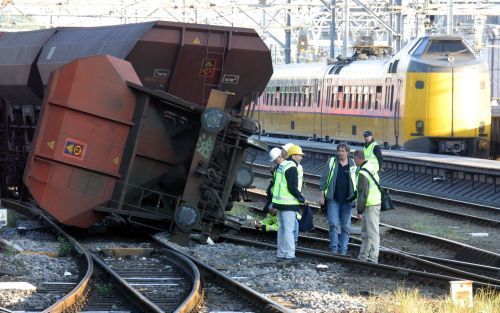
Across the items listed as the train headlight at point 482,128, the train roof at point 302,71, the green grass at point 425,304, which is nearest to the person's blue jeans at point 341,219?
the green grass at point 425,304

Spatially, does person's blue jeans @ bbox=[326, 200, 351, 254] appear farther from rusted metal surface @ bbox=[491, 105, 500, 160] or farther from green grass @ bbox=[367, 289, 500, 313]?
rusted metal surface @ bbox=[491, 105, 500, 160]

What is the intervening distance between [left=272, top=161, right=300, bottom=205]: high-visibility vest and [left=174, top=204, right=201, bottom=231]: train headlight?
1.32 meters

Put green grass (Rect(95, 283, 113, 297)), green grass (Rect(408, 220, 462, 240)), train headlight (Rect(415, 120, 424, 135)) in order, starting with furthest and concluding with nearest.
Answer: train headlight (Rect(415, 120, 424, 135)) → green grass (Rect(408, 220, 462, 240)) → green grass (Rect(95, 283, 113, 297))

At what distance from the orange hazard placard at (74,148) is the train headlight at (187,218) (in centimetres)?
161

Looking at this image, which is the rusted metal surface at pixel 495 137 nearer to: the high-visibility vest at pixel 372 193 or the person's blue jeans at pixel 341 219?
the person's blue jeans at pixel 341 219

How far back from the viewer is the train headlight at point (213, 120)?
52.5ft

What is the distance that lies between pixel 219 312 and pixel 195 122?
5.72 metres

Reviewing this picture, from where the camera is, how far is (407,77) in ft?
108

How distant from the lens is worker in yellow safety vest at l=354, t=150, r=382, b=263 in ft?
49.4

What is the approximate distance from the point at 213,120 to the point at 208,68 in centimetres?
221

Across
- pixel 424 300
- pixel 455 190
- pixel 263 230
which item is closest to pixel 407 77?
pixel 455 190

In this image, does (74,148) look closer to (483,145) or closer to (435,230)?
(435,230)

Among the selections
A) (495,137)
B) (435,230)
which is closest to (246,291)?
(435,230)

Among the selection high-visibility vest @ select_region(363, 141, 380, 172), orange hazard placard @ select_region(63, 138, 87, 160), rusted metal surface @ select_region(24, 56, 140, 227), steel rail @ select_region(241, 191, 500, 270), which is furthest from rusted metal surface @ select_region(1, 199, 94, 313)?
steel rail @ select_region(241, 191, 500, 270)
